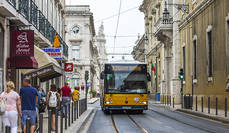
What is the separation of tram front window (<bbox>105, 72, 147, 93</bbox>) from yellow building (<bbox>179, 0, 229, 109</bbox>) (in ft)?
15.2

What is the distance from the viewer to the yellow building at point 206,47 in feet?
77.0

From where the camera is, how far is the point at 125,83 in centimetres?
2216

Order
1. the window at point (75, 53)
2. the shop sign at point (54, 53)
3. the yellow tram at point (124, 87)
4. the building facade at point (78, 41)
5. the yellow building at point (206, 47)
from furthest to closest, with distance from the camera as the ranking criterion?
the window at point (75, 53)
the building facade at point (78, 41)
the yellow building at point (206, 47)
the yellow tram at point (124, 87)
the shop sign at point (54, 53)

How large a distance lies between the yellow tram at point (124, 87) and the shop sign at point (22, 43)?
8012 millimetres

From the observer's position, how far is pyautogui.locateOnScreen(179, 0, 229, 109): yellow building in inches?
925

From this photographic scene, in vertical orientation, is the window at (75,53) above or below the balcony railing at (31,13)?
above

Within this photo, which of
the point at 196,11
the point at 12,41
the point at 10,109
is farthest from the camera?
the point at 196,11

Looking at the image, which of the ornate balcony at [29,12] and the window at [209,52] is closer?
the ornate balcony at [29,12]

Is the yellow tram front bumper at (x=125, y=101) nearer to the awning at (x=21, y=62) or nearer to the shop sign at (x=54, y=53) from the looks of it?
the shop sign at (x=54, y=53)

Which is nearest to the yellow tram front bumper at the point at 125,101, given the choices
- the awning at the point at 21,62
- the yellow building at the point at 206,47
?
the yellow building at the point at 206,47

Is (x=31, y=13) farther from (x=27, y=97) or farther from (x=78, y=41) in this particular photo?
(x=78, y=41)

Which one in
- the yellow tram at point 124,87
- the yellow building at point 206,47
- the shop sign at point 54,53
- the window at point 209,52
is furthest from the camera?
the window at point 209,52

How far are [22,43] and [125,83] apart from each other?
8474 mm

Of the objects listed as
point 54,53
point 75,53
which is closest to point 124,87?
point 54,53
